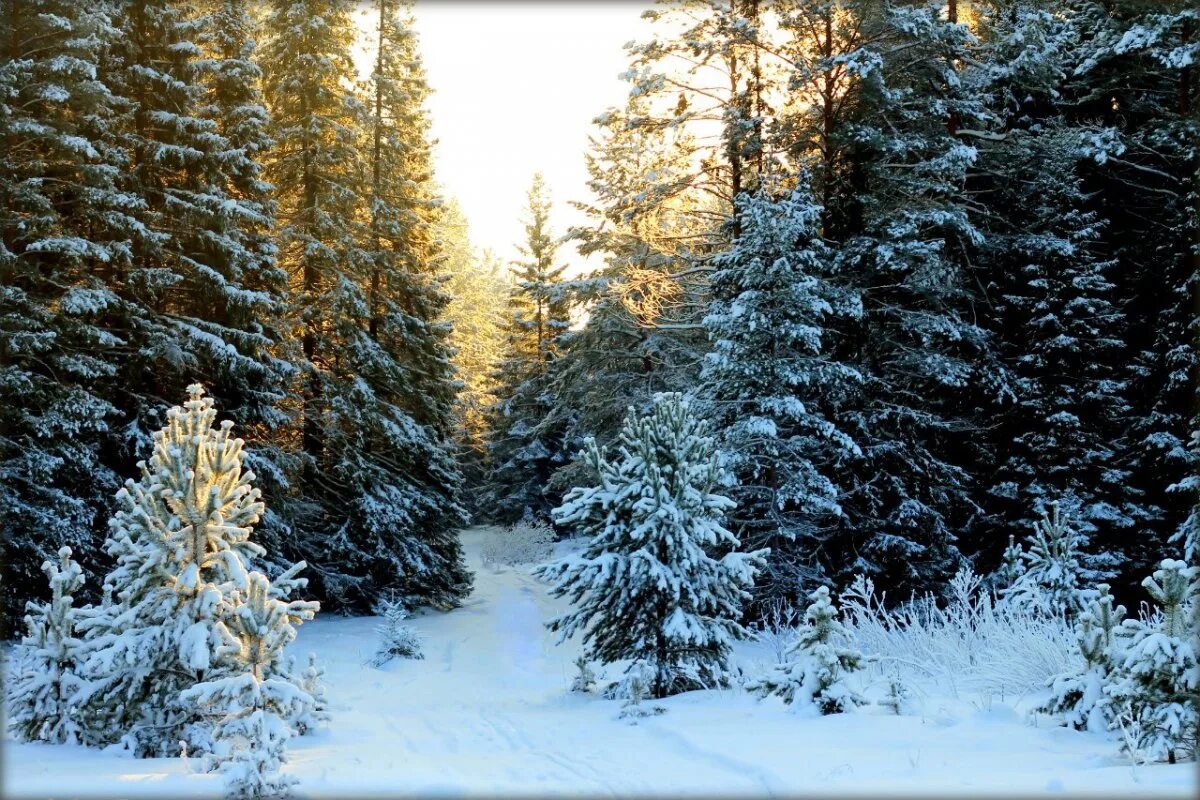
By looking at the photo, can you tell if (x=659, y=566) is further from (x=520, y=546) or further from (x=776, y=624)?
(x=520, y=546)

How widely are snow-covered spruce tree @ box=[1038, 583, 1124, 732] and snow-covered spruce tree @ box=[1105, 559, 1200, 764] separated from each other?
106 mm

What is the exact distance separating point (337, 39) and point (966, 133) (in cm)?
1328

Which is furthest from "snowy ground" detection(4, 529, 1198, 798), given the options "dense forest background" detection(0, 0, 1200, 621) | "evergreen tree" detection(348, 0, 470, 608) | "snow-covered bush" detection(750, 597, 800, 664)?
"evergreen tree" detection(348, 0, 470, 608)

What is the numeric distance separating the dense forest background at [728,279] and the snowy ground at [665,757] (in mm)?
5980

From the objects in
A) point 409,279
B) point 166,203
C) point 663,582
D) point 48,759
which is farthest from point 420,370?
point 48,759

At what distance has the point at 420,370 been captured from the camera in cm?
1872

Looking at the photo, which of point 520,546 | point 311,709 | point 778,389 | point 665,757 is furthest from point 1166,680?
point 520,546

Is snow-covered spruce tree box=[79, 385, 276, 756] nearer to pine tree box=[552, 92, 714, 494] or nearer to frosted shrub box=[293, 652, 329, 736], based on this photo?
frosted shrub box=[293, 652, 329, 736]

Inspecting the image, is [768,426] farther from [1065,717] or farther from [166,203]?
[166,203]

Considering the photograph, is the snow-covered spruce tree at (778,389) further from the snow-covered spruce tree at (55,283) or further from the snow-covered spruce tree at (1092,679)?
the snow-covered spruce tree at (55,283)

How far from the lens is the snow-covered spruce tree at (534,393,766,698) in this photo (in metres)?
7.46

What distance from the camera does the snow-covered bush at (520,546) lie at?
2745cm

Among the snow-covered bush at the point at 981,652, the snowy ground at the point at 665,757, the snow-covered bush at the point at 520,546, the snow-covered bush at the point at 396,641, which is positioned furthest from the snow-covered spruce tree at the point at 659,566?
the snow-covered bush at the point at 520,546

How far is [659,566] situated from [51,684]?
4.89 meters
